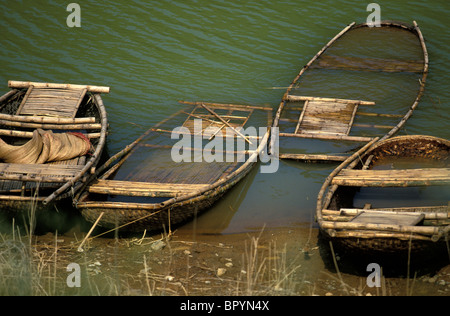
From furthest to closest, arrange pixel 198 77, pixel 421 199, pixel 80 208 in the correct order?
pixel 198 77
pixel 421 199
pixel 80 208

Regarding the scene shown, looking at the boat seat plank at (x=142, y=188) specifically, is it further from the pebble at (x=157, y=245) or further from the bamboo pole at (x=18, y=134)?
the bamboo pole at (x=18, y=134)

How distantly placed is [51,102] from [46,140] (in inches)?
53.6

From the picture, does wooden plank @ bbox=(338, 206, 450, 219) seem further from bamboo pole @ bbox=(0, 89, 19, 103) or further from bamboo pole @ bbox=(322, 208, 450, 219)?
bamboo pole @ bbox=(0, 89, 19, 103)

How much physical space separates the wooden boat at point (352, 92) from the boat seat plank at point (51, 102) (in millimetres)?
3165

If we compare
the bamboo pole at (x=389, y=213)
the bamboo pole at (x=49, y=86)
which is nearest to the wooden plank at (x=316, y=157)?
the bamboo pole at (x=389, y=213)

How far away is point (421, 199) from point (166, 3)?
873 centimetres

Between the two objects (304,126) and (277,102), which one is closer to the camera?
(304,126)

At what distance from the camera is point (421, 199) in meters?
7.19

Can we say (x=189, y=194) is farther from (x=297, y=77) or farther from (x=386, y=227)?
(x=297, y=77)

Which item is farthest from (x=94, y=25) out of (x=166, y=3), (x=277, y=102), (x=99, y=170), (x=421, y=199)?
(x=421, y=199)

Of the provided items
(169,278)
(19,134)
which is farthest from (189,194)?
(19,134)

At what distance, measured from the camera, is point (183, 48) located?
39.9ft

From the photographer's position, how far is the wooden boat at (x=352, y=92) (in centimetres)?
852
